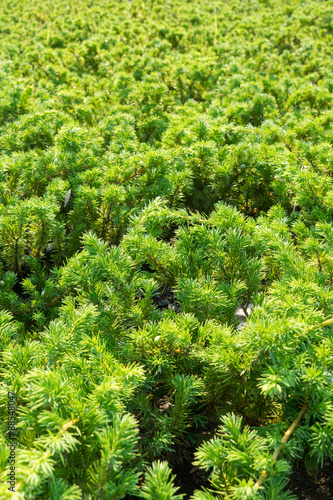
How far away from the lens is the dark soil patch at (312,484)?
135 cm

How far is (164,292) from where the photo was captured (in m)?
2.29

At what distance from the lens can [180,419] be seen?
1.37 m

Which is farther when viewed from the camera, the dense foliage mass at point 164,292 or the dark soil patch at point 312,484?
the dark soil patch at point 312,484

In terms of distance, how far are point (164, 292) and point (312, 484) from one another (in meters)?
1.18

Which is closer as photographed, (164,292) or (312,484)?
(312,484)

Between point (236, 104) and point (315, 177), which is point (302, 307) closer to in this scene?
point (315, 177)

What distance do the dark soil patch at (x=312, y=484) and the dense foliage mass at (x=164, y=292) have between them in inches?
3.7

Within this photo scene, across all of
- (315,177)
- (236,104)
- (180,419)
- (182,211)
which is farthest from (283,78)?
(180,419)

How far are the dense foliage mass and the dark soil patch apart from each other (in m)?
0.09

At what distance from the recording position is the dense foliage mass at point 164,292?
3.63ft

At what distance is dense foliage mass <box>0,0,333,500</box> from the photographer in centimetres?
111

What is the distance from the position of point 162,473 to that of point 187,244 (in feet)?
2.97

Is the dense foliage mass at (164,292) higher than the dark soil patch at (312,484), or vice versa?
the dense foliage mass at (164,292)

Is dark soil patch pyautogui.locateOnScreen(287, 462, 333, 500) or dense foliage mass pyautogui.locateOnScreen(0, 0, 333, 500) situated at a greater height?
dense foliage mass pyautogui.locateOnScreen(0, 0, 333, 500)
